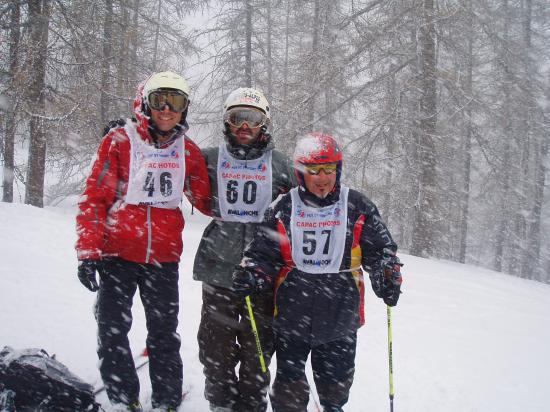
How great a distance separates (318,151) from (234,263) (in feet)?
3.55

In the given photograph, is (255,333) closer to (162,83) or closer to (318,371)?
(318,371)

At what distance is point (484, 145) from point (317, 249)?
38.6 feet

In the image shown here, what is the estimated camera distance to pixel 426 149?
1193cm

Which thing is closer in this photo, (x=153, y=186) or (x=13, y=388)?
(x=13, y=388)

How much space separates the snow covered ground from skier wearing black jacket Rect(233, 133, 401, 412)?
121 centimetres

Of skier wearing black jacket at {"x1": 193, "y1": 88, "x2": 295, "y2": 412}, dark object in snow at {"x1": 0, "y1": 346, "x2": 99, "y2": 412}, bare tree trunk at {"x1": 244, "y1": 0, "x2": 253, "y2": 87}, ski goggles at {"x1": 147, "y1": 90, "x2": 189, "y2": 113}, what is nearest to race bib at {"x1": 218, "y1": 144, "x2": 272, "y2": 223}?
skier wearing black jacket at {"x1": 193, "y1": 88, "x2": 295, "y2": 412}

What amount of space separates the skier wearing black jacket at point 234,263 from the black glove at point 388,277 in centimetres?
86

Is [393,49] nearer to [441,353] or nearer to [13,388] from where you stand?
[441,353]

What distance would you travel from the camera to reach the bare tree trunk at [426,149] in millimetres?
11570

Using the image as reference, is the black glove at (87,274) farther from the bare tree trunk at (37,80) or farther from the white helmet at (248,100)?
→ the bare tree trunk at (37,80)

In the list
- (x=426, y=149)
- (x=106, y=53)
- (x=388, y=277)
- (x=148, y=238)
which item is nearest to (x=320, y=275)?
(x=388, y=277)

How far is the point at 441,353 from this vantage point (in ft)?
18.7

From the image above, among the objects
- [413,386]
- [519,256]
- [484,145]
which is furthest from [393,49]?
[519,256]

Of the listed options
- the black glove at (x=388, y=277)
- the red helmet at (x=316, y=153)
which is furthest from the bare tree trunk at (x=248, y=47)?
the black glove at (x=388, y=277)
